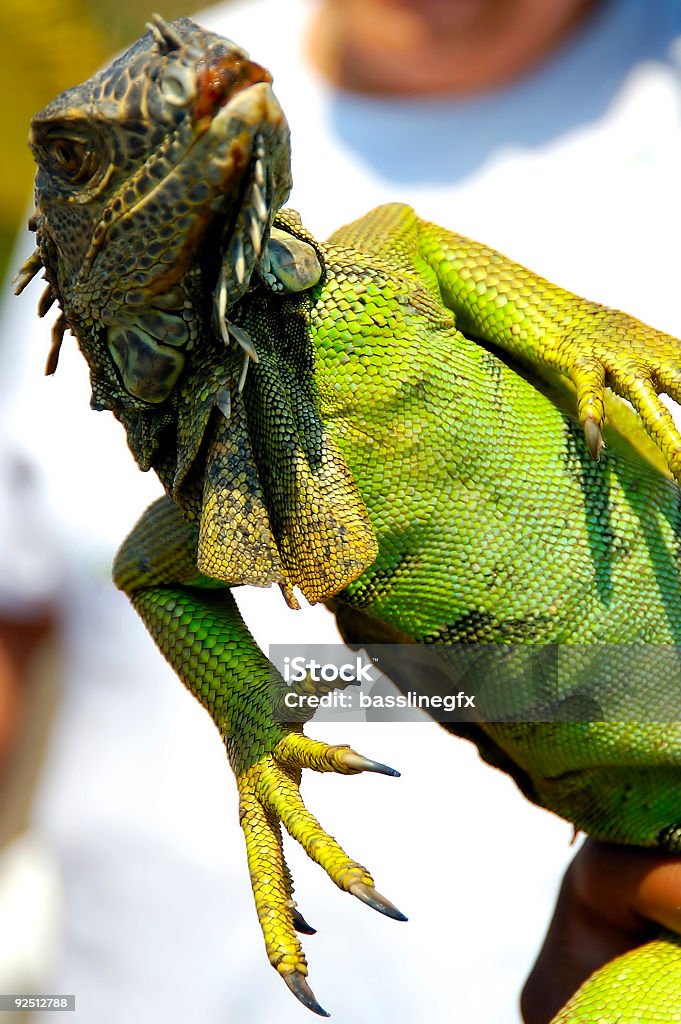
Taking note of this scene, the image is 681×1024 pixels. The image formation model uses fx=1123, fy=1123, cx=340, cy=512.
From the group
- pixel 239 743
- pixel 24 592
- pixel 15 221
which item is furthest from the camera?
pixel 15 221

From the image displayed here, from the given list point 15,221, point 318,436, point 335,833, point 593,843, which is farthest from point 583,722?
point 15,221

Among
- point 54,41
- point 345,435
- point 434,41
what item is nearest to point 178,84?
point 345,435

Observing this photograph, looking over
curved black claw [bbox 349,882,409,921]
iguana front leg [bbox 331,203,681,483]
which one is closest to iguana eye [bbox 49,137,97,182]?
iguana front leg [bbox 331,203,681,483]

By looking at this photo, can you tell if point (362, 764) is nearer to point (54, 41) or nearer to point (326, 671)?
point (326, 671)

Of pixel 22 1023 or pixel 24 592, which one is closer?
pixel 24 592

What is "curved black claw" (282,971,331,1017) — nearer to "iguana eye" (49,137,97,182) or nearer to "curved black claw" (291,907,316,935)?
"curved black claw" (291,907,316,935)

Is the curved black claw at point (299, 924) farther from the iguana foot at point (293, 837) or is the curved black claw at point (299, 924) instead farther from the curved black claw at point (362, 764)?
the curved black claw at point (362, 764)

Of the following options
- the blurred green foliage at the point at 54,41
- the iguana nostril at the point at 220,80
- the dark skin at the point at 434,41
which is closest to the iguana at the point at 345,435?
the iguana nostril at the point at 220,80

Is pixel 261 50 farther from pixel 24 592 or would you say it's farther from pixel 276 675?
pixel 276 675
